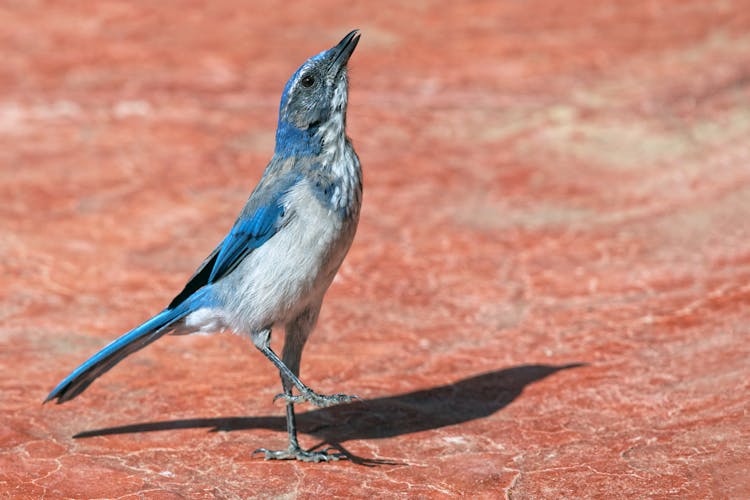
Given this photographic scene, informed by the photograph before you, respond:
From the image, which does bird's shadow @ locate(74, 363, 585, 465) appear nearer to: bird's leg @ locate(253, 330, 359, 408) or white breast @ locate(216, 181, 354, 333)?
bird's leg @ locate(253, 330, 359, 408)

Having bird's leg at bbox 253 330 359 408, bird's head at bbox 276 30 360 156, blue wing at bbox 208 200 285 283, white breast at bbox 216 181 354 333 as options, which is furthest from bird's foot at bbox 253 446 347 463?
bird's head at bbox 276 30 360 156

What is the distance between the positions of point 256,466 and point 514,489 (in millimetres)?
1110

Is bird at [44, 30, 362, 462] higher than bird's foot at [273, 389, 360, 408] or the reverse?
higher

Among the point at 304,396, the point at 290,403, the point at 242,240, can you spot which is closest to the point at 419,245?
the point at 242,240

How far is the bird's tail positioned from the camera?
489 cm

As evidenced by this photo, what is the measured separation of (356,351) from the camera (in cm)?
597

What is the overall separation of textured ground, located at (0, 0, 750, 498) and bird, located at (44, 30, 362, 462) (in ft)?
1.29

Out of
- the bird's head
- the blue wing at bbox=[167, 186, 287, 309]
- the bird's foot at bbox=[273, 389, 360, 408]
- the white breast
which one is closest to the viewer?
the bird's foot at bbox=[273, 389, 360, 408]

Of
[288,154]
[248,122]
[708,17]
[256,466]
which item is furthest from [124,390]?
[708,17]

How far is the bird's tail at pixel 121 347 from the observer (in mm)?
4887

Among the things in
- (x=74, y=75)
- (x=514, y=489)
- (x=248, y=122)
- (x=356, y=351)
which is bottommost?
(x=514, y=489)

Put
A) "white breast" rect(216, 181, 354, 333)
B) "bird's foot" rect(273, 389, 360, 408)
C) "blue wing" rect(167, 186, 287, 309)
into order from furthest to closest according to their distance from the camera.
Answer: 1. "blue wing" rect(167, 186, 287, 309)
2. "white breast" rect(216, 181, 354, 333)
3. "bird's foot" rect(273, 389, 360, 408)

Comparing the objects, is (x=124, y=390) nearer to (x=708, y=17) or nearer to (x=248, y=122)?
(x=248, y=122)

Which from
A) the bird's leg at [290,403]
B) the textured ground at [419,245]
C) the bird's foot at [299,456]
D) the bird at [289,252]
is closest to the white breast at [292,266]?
the bird at [289,252]
